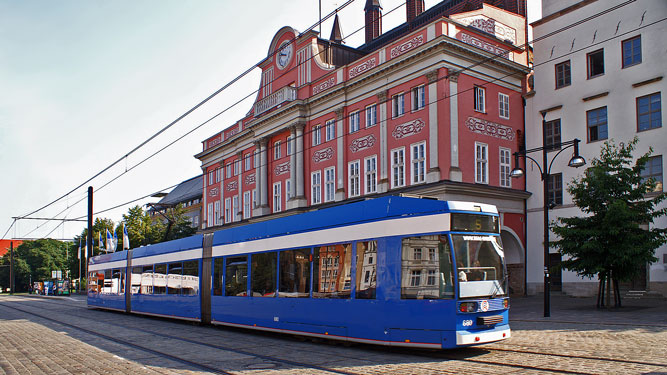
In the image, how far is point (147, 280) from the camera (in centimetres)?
2500

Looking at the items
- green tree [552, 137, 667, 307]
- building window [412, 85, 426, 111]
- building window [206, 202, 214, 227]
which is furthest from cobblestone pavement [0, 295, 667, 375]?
building window [206, 202, 214, 227]

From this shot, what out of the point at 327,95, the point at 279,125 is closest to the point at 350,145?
the point at 327,95

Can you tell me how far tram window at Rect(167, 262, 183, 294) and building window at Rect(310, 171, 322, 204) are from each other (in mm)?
16557

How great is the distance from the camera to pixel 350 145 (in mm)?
35500

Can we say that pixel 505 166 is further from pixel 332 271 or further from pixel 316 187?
pixel 332 271

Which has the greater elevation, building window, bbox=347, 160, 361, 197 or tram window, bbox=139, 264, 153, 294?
building window, bbox=347, 160, 361, 197

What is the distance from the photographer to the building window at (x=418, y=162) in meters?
30.2

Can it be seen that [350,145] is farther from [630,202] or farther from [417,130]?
[630,202]

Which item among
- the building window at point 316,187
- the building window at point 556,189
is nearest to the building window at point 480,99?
the building window at point 556,189

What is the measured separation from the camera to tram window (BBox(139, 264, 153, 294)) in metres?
24.5

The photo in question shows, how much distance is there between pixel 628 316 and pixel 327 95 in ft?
74.0

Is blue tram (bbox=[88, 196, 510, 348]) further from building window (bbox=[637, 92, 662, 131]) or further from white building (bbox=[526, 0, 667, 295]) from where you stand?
building window (bbox=[637, 92, 662, 131])

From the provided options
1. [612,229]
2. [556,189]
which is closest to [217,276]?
[612,229]

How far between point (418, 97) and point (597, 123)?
8.48 meters
